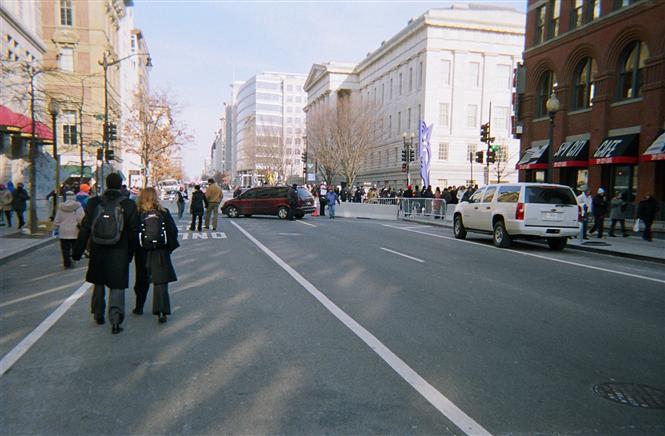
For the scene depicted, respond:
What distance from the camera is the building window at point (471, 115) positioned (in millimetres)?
61312

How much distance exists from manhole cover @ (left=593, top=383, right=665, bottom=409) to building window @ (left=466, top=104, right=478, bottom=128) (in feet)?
197

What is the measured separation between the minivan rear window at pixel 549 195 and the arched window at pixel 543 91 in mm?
15725

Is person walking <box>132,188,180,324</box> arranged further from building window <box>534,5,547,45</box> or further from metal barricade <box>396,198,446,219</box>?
building window <box>534,5,547,45</box>

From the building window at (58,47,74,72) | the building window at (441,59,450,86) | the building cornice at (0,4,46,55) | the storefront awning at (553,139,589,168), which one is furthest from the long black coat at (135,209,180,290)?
the building window at (441,59,450,86)

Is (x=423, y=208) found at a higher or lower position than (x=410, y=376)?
higher

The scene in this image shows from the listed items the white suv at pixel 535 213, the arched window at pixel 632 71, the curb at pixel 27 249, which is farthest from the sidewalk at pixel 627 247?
the curb at pixel 27 249

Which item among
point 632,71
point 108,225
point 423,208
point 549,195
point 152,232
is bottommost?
point 423,208

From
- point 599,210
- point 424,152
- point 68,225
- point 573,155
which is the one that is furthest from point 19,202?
point 424,152

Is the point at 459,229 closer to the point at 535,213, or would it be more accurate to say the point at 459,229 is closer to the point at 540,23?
the point at 535,213

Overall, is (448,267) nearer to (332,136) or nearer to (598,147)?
(598,147)

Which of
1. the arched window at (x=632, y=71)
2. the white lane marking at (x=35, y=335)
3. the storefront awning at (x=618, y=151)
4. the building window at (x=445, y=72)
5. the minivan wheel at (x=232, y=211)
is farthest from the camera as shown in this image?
the building window at (x=445, y=72)

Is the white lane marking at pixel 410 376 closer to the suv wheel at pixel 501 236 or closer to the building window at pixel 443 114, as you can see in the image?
the suv wheel at pixel 501 236

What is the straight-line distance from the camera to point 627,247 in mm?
16094

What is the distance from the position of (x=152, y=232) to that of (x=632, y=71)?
23.8m
